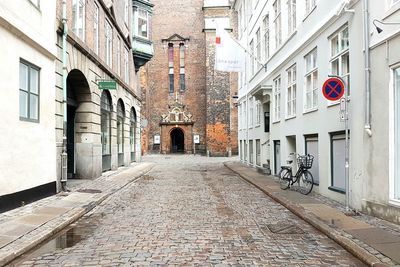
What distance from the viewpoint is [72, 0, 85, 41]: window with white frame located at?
15195mm

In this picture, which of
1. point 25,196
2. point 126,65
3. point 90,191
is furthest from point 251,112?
point 25,196

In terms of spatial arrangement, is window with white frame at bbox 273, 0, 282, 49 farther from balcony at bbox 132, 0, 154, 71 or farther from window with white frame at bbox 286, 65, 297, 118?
balcony at bbox 132, 0, 154, 71

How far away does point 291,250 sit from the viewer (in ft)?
21.1

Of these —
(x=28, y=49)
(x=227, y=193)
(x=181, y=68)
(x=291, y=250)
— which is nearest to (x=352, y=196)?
(x=291, y=250)

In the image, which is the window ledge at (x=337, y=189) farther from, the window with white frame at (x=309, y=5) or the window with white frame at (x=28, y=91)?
the window with white frame at (x=28, y=91)

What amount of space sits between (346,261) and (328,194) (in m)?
5.97

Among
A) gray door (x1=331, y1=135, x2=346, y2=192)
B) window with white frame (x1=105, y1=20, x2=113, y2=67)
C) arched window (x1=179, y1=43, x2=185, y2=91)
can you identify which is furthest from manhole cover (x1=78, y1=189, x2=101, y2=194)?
arched window (x1=179, y1=43, x2=185, y2=91)

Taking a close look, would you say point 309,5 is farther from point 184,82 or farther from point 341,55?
point 184,82

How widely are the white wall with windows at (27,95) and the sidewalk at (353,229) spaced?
6.46 meters

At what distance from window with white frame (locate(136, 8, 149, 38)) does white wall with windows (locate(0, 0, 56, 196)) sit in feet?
53.1

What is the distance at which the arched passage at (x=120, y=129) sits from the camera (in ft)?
77.8

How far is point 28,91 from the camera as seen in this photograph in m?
10.4

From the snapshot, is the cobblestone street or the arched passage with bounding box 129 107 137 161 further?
the arched passage with bounding box 129 107 137 161

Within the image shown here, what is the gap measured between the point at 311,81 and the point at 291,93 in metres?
2.50
